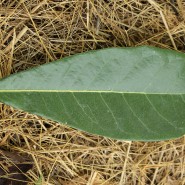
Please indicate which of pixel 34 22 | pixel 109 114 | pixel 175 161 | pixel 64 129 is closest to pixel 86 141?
pixel 64 129

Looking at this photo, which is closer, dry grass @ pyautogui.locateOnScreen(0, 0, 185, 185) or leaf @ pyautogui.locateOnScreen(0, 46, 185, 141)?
leaf @ pyautogui.locateOnScreen(0, 46, 185, 141)

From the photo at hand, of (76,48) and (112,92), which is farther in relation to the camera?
(76,48)

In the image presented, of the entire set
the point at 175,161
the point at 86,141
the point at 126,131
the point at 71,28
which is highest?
the point at 71,28

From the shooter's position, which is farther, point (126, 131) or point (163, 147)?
point (163, 147)

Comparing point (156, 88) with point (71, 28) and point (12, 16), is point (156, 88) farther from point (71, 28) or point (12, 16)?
point (12, 16)
